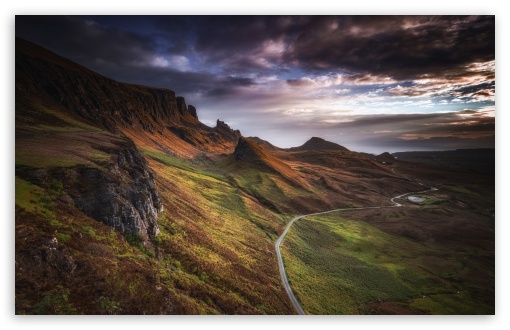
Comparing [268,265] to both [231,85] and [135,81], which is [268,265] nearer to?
[231,85]

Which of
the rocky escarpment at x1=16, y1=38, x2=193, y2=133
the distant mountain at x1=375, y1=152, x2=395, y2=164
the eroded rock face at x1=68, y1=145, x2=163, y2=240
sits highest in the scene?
the rocky escarpment at x1=16, y1=38, x2=193, y2=133

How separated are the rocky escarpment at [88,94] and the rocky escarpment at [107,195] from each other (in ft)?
23.5

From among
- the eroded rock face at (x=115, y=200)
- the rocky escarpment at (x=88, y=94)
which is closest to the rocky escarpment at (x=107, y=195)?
the eroded rock face at (x=115, y=200)

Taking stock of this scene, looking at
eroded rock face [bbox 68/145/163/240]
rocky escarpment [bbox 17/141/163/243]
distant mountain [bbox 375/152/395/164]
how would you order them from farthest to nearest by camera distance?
1. distant mountain [bbox 375/152/395/164]
2. eroded rock face [bbox 68/145/163/240]
3. rocky escarpment [bbox 17/141/163/243]

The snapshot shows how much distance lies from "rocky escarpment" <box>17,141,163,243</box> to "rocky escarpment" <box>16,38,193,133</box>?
7.17m

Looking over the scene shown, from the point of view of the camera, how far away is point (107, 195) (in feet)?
52.6

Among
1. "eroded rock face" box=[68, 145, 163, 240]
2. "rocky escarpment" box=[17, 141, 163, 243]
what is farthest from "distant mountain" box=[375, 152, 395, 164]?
"rocky escarpment" box=[17, 141, 163, 243]

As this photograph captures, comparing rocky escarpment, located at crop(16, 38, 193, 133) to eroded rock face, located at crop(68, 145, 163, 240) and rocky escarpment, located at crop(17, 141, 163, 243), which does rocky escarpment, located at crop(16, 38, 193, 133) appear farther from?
eroded rock face, located at crop(68, 145, 163, 240)

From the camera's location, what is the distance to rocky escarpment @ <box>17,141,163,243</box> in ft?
48.2

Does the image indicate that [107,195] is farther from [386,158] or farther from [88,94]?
[386,158]

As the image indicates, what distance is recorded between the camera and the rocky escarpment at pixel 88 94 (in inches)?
897

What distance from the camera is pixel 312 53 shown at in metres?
19.3

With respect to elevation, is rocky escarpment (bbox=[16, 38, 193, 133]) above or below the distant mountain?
above

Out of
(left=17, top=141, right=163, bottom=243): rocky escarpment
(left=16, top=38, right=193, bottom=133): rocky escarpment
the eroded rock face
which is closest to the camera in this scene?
(left=17, top=141, right=163, bottom=243): rocky escarpment
